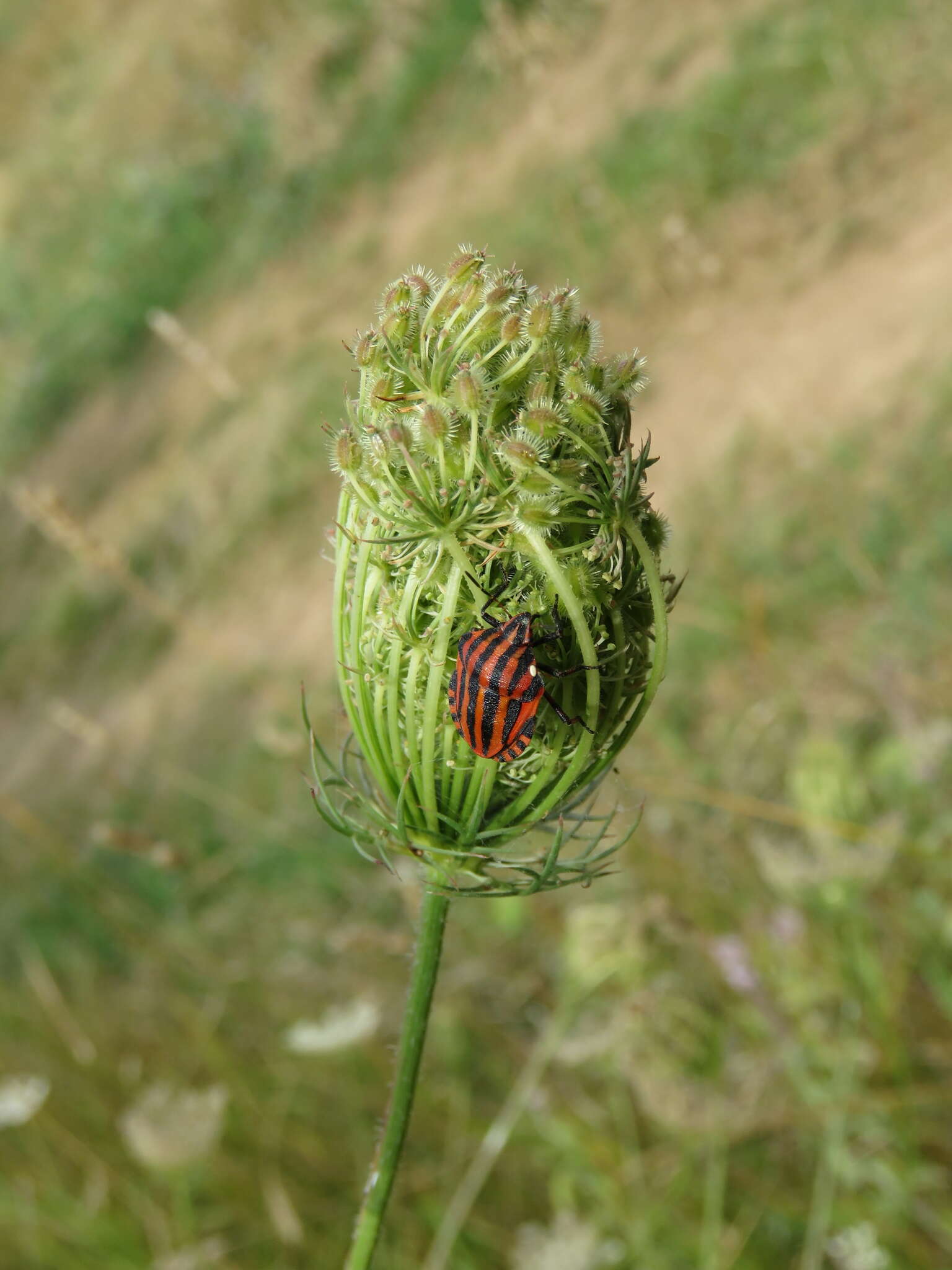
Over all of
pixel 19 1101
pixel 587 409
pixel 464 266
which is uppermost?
pixel 464 266

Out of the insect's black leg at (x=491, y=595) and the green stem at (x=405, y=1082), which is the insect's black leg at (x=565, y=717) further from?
the green stem at (x=405, y=1082)

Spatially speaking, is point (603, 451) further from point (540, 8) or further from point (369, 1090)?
point (540, 8)

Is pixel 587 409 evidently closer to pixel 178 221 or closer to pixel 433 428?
pixel 433 428

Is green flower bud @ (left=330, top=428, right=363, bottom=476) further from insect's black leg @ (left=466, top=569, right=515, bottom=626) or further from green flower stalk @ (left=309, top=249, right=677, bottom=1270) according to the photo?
insect's black leg @ (left=466, top=569, right=515, bottom=626)

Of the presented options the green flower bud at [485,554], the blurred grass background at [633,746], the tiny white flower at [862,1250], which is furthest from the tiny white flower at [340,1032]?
the green flower bud at [485,554]

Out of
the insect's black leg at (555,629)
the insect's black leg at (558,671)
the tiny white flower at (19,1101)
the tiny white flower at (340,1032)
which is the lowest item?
the tiny white flower at (340,1032)

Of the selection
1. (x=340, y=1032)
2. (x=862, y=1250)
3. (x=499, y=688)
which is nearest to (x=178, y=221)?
(x=340, y=1032)
